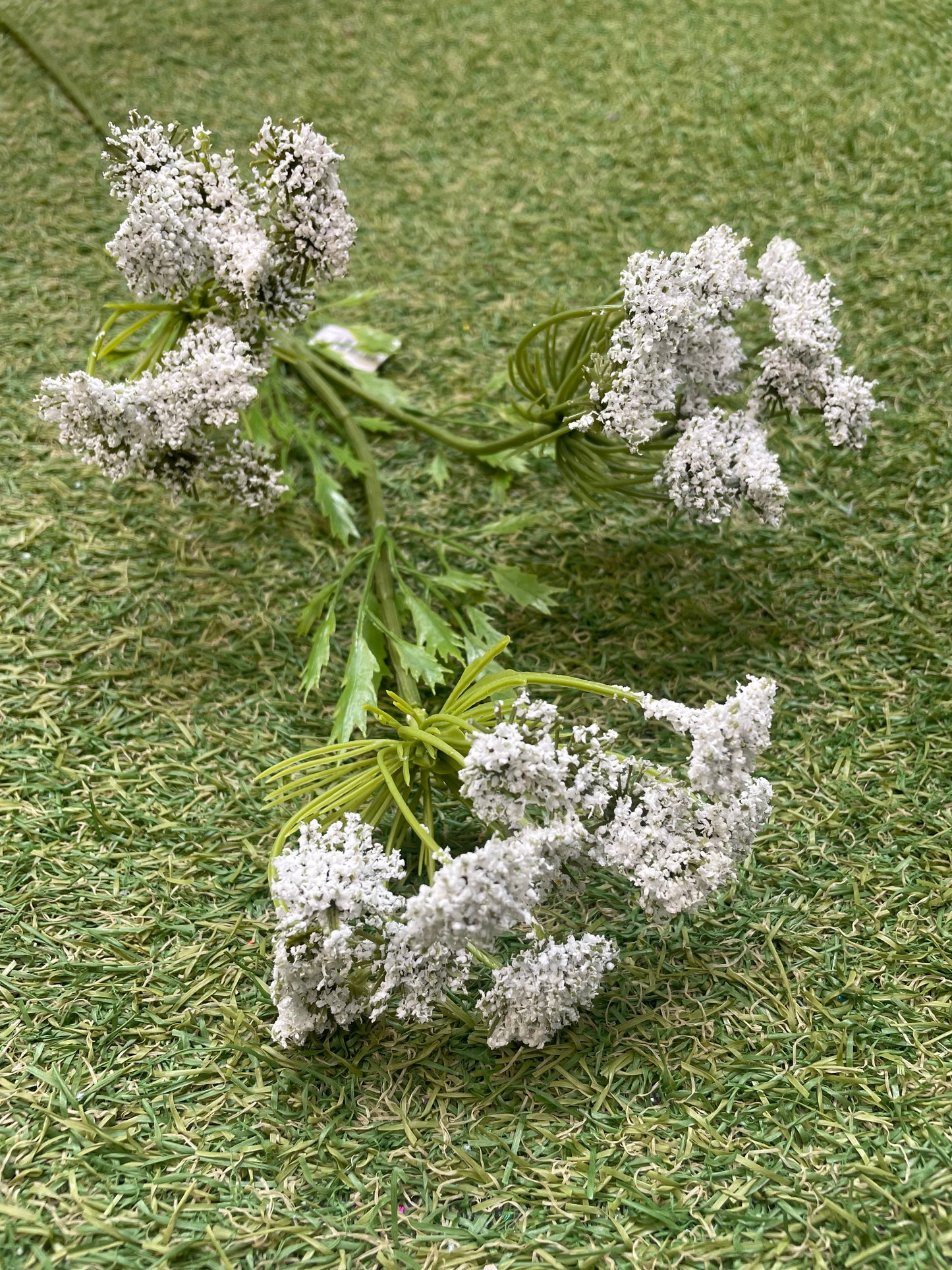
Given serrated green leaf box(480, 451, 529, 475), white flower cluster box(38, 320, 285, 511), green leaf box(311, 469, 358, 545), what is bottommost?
serrated green leaf box(480, 451, 529, 475)

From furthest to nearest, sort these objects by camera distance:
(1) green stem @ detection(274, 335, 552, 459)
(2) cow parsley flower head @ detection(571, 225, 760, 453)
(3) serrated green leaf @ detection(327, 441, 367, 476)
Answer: (3) serrated green leaf @ detection(327, 441, 367, 476) → (1) green stem @ detection(274, 335, 552, 459) → (2) cow parsley flower head @ detection(571, 225, 760, 453)

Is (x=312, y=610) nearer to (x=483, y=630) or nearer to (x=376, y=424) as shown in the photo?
(x=483, y=630)

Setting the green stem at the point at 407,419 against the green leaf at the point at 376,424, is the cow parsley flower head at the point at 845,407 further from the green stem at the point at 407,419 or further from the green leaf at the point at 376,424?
the green leaf at the point at 376,424

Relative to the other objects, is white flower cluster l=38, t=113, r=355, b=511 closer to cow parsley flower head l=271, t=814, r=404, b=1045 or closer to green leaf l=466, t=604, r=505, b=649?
green leaf l=466, t=604, r=505, b=649

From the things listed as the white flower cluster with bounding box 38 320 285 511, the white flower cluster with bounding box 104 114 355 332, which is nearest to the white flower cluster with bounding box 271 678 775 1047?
the white flower cluster with bounding box 38 320 285 511

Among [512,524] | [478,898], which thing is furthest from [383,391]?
[478,898]

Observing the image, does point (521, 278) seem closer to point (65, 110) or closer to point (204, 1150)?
point (65, 110)
